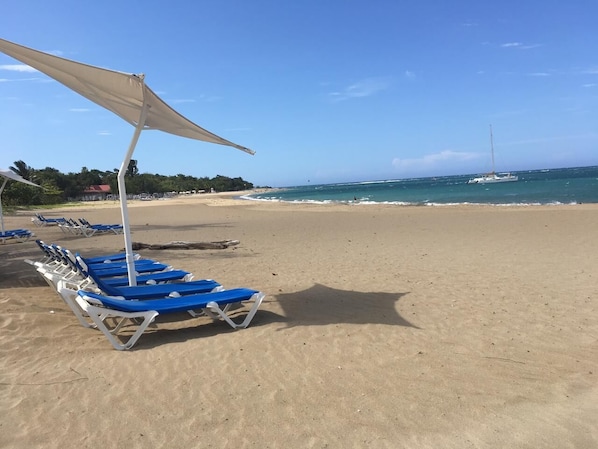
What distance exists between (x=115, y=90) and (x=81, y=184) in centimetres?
8456

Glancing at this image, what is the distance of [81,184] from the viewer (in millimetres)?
80812

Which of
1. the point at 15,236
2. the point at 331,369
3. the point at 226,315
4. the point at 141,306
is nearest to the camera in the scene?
the point at 331,369

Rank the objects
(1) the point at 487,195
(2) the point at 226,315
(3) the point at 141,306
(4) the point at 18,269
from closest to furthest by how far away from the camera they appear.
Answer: (3) the point at 141,306, (2) the point at 226,315, (4) the point at 18,269, (1) the point at 487,195

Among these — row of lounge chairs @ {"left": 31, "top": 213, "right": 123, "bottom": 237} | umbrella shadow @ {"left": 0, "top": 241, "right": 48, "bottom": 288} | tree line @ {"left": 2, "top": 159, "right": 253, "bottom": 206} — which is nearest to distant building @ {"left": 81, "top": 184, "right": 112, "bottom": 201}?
tree line @ {"left": 2, "top": 159, "right": 253, "bottom": 206}

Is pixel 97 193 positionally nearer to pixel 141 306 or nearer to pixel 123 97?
pixel 123 97

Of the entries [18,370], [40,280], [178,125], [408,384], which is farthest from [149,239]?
[408,384]

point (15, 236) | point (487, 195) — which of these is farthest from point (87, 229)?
point (487, 195)

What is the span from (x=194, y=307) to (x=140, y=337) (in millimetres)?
685

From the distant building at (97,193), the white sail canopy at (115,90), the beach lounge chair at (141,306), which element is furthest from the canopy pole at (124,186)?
the distant building at (97,193)

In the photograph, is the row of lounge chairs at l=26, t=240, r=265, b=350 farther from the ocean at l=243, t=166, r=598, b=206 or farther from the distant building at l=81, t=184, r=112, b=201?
the distant building at l=81, t=184, r=112, b=201

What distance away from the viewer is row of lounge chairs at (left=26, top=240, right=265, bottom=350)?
4.26 metres

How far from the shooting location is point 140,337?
465 cm

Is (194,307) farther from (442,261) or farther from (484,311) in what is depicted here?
(442,261)

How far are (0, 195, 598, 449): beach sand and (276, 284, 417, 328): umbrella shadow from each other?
1.2 inches
